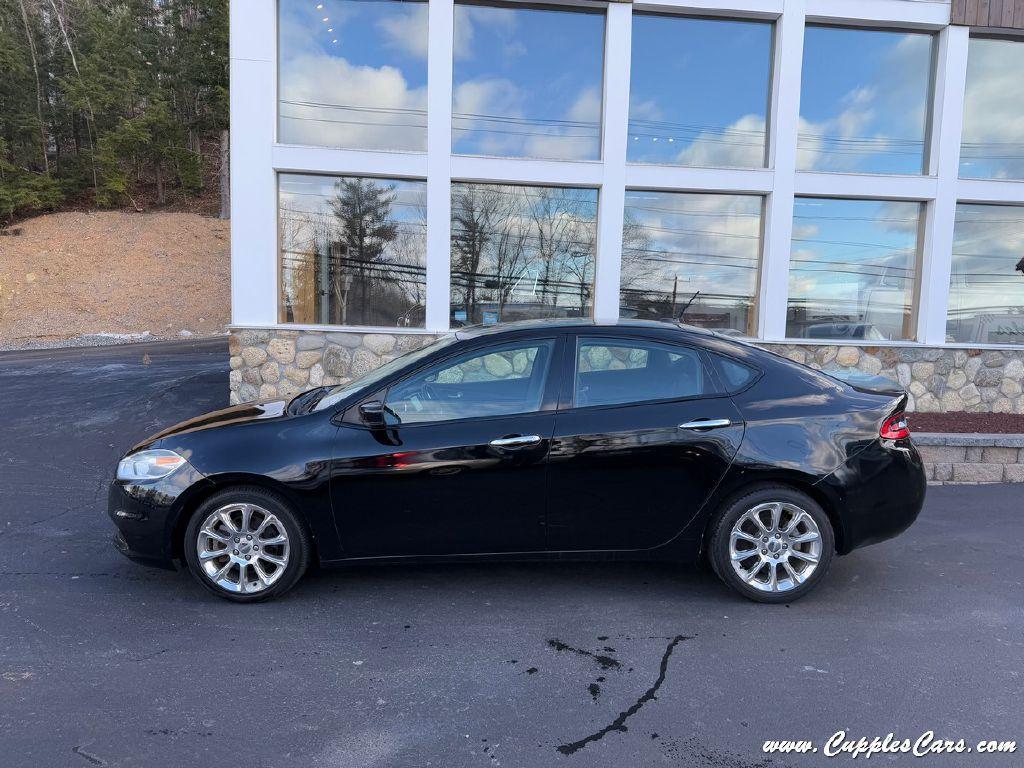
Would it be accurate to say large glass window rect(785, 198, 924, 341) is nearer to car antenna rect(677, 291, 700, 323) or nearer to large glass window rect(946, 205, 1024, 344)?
large glass window rect(946, 205, 1024, 344)

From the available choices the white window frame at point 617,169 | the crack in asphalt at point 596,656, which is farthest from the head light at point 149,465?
the white window frame at point 617,169

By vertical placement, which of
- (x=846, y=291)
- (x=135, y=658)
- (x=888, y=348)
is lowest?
(x=135, y=658)

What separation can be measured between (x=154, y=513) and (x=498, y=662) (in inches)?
80.8

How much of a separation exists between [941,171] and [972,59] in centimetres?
172

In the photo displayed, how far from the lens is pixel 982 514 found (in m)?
5.73

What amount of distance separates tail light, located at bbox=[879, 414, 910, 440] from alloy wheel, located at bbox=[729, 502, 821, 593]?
0.66 m

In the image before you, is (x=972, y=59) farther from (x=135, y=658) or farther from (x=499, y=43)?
(x=135, y=658)

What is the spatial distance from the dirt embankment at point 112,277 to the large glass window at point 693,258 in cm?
1638

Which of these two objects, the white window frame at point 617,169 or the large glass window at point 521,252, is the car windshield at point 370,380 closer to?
the white window frame at point 617,169

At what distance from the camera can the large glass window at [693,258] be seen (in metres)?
9.29

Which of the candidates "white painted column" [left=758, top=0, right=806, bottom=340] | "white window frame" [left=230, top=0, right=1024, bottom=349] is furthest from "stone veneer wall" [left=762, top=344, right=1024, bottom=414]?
"white painted column" [left=758, top=0, right=806, bottom=340]

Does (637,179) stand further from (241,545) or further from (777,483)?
(241,545)

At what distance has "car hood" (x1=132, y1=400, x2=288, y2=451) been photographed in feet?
13.2

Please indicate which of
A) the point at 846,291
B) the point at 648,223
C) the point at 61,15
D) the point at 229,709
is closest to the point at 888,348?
the point at 846,291
